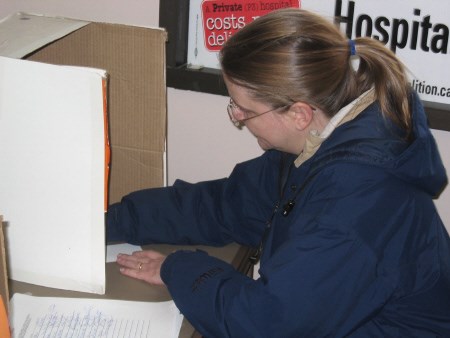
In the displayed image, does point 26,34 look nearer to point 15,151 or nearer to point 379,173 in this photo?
point 15,151

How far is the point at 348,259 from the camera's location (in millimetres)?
958

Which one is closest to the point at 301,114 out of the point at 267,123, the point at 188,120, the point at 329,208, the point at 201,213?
the point at 267,123

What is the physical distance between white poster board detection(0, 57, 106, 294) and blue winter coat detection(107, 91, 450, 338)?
0.53 feet

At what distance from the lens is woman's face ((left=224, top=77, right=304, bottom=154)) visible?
3.58ft

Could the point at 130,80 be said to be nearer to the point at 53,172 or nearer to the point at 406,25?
the point at 53,172

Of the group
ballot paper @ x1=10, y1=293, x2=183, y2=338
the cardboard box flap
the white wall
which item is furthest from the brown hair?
the white wall

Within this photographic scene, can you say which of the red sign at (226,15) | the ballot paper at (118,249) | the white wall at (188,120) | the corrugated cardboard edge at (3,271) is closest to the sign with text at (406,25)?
the red sign at (226,15)

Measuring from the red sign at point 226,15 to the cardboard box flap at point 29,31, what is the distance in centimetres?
41

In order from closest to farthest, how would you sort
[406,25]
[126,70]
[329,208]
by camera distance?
[329,208]
[126,70]
[406,25]

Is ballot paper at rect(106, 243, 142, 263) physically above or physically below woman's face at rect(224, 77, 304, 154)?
below

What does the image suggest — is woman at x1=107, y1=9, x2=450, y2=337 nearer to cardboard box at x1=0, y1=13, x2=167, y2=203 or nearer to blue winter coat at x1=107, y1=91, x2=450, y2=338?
blue winter coat at x1=107, y1=91, x2=450, y2=338

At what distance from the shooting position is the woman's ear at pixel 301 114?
42.2 inches

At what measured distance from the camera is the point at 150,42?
118cm

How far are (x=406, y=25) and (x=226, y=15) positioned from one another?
389 mm
